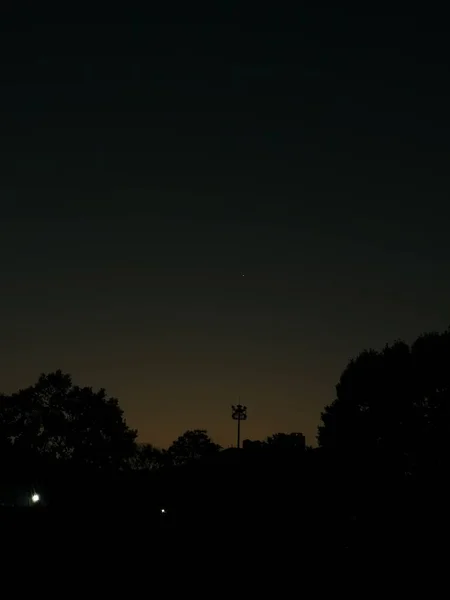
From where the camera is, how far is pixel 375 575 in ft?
53.6

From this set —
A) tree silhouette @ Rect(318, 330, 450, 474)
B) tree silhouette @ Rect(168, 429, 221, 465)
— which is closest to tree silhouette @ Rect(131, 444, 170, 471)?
tree silhouette @ Rect(168, 429, 221, 465)

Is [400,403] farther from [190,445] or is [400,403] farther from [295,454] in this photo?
[190,445]

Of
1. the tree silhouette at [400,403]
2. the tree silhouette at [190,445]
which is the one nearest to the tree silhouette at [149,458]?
the tree silhouette at [190,445]

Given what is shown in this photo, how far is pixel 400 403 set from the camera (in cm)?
4225

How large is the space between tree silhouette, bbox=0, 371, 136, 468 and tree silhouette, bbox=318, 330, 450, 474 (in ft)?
70.5

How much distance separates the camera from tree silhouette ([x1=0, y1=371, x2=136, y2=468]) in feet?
195

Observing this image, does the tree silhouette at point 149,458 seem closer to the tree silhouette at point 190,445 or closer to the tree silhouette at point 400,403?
the tree silhouette at point 190,445

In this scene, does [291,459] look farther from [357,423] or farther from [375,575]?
[357,423]

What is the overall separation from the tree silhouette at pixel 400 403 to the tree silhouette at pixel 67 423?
2150 centimetres

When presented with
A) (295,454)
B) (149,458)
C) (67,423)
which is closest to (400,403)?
(295,454)

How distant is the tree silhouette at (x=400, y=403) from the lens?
39.3 meters

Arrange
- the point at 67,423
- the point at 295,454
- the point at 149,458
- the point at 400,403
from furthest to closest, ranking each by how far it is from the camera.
Answer: 1. the point at 149,458
2. the point at 67,423
3. the point at 400,403
4. the point at 295,454

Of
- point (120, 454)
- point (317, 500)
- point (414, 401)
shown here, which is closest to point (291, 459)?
point (317, 500)

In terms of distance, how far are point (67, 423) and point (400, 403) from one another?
30.4 metres
